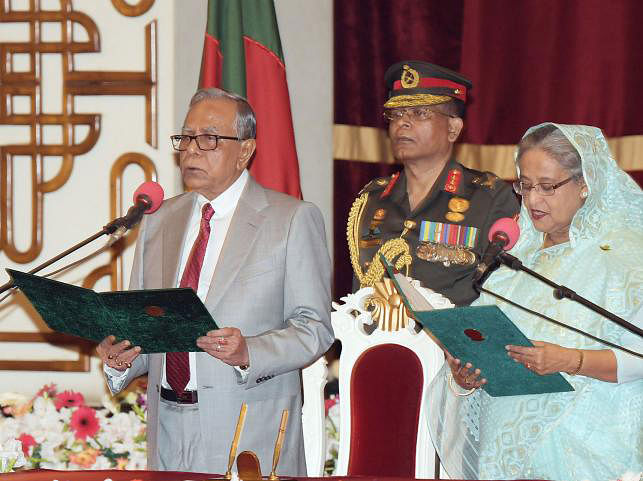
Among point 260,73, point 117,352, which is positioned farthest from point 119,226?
point 260,73

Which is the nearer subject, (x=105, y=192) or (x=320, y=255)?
(x=320, y=255)

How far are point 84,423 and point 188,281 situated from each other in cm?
90

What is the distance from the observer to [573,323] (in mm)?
2549

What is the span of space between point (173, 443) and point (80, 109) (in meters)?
1.99

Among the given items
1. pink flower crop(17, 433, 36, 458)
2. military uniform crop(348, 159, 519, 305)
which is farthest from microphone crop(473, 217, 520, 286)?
pink flower crop(17, 433, 36, 458)

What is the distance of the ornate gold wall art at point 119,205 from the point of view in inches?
168

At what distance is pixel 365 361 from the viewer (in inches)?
119

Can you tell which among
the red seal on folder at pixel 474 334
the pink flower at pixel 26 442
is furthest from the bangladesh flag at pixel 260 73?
the red seal on folder at pixel 474 334

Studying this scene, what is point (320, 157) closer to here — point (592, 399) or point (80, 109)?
point (80, 109)

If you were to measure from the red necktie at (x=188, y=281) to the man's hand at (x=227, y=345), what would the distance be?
9.0 inches

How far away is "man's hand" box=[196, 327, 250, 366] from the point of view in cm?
248

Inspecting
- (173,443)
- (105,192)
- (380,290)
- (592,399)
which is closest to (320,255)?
(380,290)

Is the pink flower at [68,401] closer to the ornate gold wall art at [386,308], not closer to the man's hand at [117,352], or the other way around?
the man's hand at [117,352]

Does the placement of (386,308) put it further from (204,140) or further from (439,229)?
(204,140)
